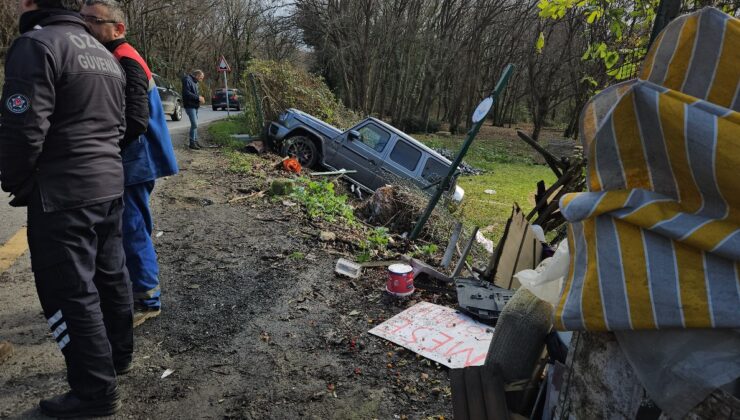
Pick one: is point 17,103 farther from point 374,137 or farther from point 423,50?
point 423,50

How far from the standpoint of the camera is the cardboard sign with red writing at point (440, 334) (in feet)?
9.86

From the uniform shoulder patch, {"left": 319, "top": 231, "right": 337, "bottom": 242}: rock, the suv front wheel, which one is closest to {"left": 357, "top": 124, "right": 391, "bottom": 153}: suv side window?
the suv front wheel

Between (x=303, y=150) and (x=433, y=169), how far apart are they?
9.29 feet

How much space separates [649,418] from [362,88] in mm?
21627

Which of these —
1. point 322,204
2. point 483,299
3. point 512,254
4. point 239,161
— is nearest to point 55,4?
point 483,299

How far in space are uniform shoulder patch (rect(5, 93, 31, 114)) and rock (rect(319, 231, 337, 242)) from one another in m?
3.22

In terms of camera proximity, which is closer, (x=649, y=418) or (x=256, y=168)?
(x=649, y=418)

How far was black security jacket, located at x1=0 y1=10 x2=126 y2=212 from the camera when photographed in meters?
2.01

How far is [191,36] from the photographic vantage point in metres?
39.3

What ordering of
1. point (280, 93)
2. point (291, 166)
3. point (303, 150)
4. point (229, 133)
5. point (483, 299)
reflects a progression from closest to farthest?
1. point (483, 299)
2. point (291, 166)
3. point (303, 150)
4. point (280, 93)
5. point (229, 133)

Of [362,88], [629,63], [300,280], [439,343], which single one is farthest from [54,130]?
[362,88]

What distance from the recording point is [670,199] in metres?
1.36

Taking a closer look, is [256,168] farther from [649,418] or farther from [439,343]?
[649,418]

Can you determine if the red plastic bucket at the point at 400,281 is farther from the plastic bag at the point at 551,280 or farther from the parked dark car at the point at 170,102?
the parked dark car at the point at 170,102
